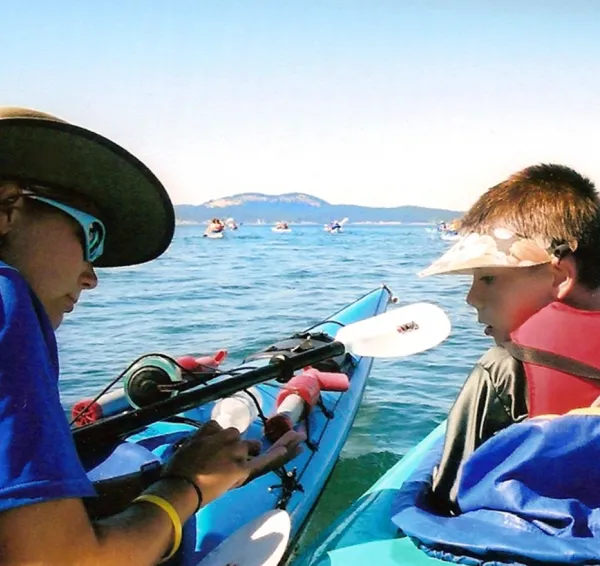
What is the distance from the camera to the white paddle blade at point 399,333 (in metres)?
2.74

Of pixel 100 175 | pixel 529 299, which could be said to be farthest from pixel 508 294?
pixel 100 175

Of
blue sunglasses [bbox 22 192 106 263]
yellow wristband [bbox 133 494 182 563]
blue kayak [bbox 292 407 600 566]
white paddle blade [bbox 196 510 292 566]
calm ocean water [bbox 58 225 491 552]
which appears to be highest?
blue sunglasses [bbox 22 192 106 263]

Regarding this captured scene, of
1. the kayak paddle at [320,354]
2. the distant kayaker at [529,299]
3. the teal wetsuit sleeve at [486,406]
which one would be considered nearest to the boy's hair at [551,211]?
the distant kayaker at [529,299]

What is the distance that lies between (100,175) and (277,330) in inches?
309

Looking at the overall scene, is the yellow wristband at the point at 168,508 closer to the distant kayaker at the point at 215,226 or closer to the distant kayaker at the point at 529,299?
the distant kayaker at the point at 529,299

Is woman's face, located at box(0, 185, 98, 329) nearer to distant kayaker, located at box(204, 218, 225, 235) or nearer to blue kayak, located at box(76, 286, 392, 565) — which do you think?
blue kayak, located at box(76, 286, 392, 565)

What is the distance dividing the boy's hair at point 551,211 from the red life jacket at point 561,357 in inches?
6.3

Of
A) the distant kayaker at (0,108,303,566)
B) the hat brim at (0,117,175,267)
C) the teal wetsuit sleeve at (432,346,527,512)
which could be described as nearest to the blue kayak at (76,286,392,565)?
the distant kayaker at (0,108,303,566)

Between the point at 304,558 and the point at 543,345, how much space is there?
37.9 inches

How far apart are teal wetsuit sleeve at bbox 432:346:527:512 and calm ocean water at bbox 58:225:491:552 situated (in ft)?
6.10

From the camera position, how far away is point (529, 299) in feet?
6.07

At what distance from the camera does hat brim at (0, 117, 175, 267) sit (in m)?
1.26

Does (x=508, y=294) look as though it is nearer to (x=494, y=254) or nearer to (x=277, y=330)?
(x=494, y=254)

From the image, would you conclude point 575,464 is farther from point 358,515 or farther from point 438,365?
point 438,365
